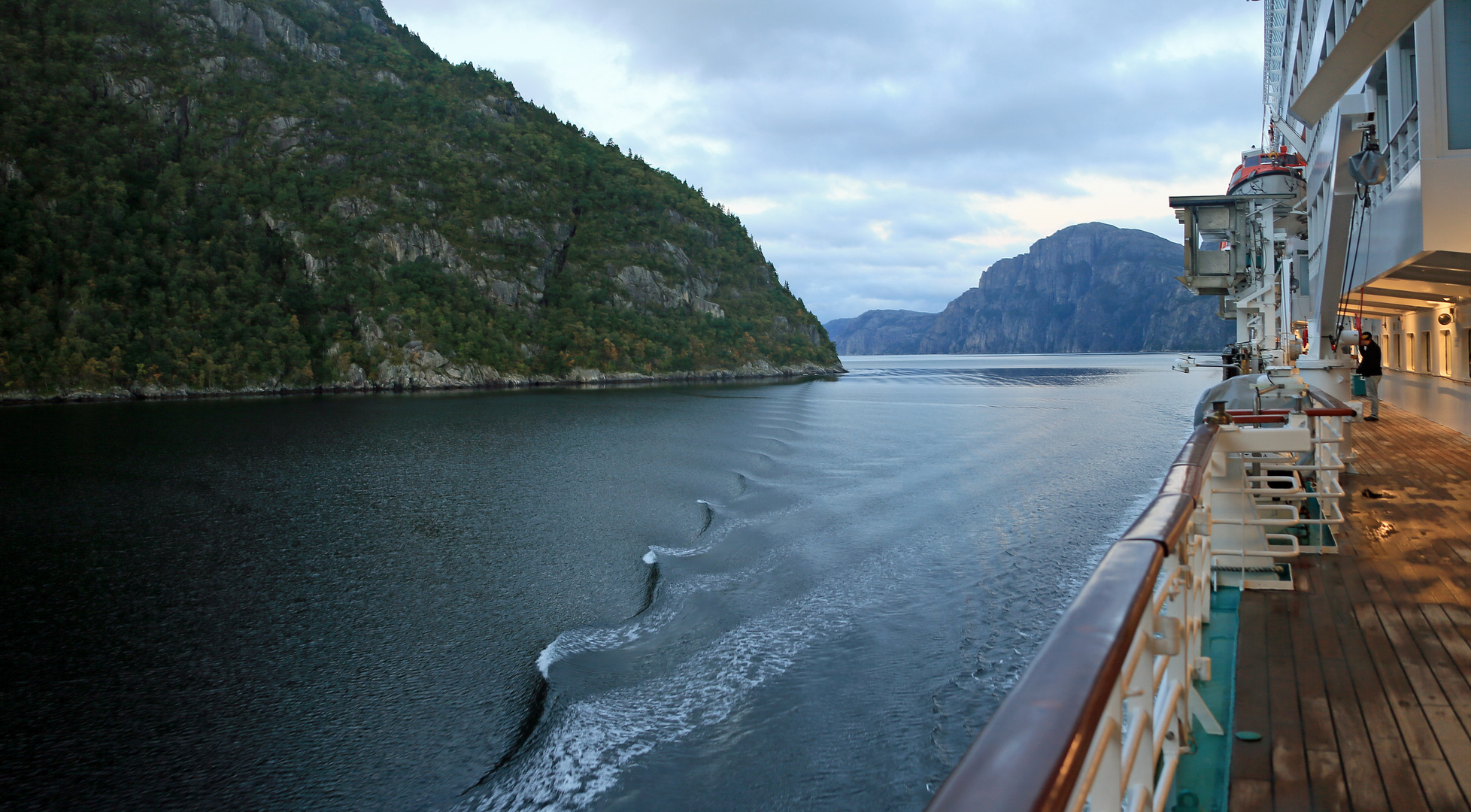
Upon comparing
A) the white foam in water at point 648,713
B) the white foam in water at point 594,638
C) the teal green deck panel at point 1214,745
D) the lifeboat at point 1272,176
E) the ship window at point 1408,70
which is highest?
the lifeboat at point 1272,176

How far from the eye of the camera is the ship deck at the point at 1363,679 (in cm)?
235

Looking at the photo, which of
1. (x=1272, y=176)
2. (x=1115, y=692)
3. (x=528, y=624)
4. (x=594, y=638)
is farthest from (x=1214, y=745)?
(x=1272, y=176)

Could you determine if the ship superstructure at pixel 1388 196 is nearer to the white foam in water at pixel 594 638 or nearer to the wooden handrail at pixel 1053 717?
the wooden handrail at pixel 1053 717

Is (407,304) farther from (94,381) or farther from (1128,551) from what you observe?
(1128,551)

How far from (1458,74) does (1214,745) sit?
278 inches

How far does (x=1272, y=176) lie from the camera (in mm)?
20094

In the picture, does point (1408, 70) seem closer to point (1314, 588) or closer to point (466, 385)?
point (1314, 588)

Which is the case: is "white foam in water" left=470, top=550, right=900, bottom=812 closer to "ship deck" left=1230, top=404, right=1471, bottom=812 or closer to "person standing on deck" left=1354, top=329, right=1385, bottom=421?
"ship deck" left=1230, top=404, right=1471, bottom=812

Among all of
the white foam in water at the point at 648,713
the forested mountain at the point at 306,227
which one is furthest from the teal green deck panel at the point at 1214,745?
the forested mountain at the point at 306,227

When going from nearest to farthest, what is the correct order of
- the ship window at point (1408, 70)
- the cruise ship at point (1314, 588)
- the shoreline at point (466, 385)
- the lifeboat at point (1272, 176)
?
1. the cruise ship at point (1314, 588)
2. the ship window at point (1408, 70)
3. the lifeboat at point (1272, 176)
4. the shoreline at point (466, 385)

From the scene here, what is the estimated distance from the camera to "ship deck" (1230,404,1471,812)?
7.70 ft

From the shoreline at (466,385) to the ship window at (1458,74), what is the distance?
64.1 metres

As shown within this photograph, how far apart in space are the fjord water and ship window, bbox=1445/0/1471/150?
17.2 ft

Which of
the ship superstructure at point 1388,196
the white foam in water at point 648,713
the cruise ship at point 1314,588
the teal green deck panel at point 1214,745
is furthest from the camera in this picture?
the ship superstructure at point 1388,196
